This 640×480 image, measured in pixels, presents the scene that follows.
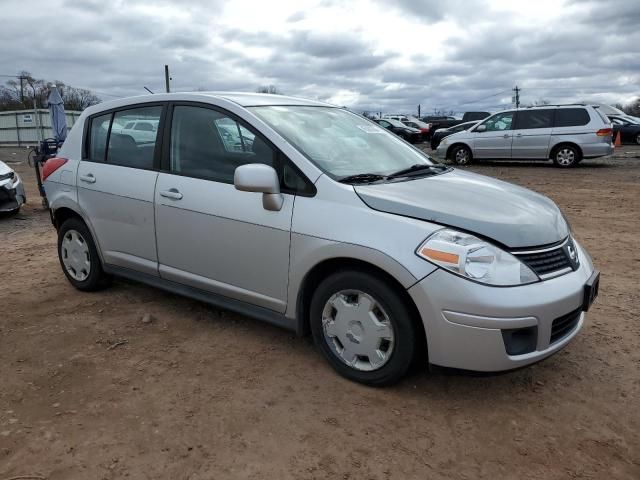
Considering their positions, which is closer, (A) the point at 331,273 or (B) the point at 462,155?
(A) the point at 331,273

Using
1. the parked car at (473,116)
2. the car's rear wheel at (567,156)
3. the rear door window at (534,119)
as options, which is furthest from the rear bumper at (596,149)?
the parked car at (473,116)

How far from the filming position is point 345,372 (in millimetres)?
3211

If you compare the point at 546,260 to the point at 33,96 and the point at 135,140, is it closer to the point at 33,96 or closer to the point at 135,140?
the point at 135,140

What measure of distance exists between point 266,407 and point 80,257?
2662 millimetres

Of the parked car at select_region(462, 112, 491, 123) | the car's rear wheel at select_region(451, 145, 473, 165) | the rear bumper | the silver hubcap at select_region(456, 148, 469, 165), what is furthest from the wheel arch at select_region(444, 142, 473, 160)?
the parked car at select_region(462, 112, 491, 123)

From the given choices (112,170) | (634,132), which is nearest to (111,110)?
(112,170)

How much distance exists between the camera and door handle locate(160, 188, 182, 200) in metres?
3.80

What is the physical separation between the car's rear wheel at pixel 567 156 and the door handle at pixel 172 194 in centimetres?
1346

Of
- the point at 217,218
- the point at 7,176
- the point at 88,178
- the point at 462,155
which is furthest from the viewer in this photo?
the point at 462,155

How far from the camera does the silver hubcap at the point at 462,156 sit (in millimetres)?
16328

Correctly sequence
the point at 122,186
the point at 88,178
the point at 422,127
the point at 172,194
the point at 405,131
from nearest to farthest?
1. the point at 172,194
2. the point at 122,186
3. the point at 88,178
4. the point at 405,131
5. the point at 422,127

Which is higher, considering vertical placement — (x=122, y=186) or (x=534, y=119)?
(x=534, y=119)

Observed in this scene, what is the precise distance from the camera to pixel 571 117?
14633 millimetres

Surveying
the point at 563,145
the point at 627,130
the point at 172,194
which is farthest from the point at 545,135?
the point at 172,194
